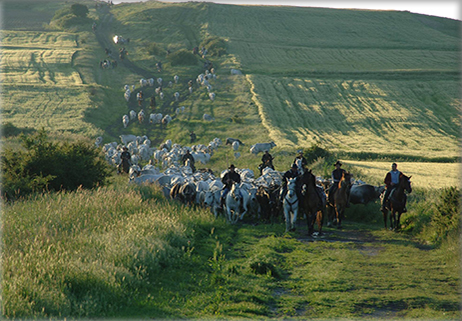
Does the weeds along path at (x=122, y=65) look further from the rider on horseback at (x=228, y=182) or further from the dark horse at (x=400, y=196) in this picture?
the dark horse at (x=400, y=196)

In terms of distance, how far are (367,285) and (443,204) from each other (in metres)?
6.24

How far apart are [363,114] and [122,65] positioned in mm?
44102

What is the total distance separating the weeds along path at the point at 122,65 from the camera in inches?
2050

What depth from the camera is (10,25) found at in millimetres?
106688

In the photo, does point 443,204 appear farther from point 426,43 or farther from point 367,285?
point 426,43

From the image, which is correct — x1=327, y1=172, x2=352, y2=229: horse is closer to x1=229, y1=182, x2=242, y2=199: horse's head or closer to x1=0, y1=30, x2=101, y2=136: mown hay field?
x1=229, y1=182, x2=242, y2=199: horse's head

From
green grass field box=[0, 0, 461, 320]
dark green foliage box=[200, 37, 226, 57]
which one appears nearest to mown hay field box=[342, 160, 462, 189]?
green grass field box=[0, 0, 461, 320]

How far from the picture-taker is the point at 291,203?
16.8 meters

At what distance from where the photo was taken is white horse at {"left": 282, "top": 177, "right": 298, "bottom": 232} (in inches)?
638

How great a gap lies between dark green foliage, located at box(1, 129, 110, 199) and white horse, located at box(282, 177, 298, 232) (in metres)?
7.64

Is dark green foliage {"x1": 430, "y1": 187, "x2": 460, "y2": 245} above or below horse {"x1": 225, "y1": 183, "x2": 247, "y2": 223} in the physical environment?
above

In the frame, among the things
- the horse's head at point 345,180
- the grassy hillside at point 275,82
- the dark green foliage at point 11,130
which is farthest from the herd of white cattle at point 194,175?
the dark green foliage at point 11,130

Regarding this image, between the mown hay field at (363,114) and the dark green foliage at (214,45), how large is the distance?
18907mm

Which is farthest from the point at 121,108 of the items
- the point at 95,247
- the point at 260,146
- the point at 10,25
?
the point at 10,25
